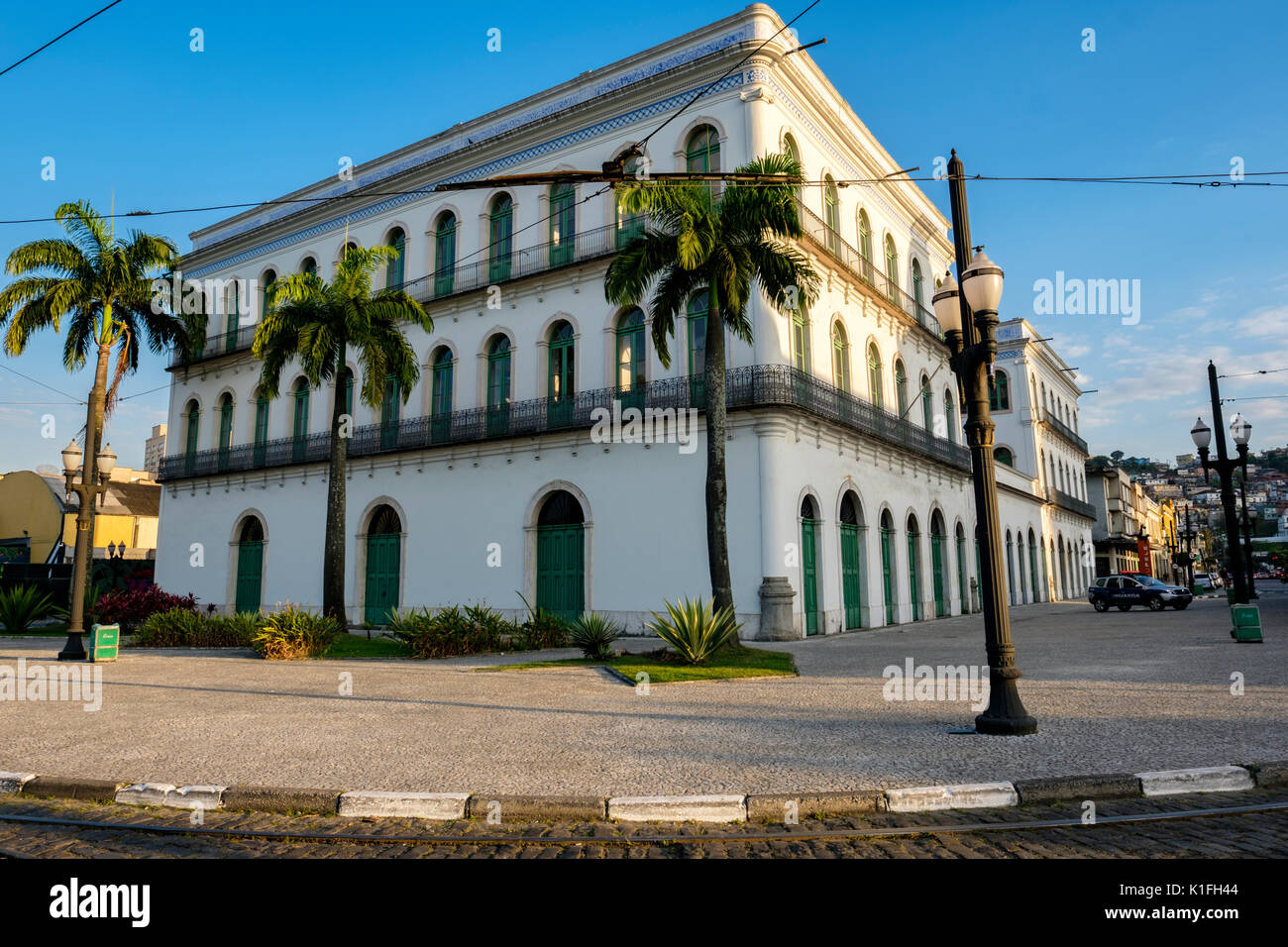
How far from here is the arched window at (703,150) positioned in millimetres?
20859

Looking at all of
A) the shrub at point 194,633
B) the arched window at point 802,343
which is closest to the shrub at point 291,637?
the shrub at point 194,633

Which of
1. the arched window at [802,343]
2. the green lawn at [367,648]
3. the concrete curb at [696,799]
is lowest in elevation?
the concrete curb at [696,799]

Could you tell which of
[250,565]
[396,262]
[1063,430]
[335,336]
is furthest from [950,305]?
[1063,430]

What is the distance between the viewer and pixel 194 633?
18391 millimetres

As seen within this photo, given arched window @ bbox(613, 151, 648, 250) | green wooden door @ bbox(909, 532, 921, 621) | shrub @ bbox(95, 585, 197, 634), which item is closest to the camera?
arched window @ bbox(613, 151, 648, 250)

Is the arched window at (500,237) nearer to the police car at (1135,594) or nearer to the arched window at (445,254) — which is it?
the arched window at (445,254)

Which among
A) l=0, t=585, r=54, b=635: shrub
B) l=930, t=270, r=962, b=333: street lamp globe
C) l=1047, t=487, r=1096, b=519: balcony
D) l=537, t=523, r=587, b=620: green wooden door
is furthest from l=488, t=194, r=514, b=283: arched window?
l=1047, t=487, r=1096, b=519: balcony

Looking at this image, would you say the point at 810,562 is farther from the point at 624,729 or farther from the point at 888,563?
the point at 624,729

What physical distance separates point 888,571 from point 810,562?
17.3 ft

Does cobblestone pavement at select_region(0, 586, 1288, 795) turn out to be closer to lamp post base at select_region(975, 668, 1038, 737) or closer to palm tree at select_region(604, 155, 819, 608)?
lamp post base at select_region(975, 668, 1038, 737)

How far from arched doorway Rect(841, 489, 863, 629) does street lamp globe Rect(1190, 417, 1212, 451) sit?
815 centimetres

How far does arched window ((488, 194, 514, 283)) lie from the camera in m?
24.4

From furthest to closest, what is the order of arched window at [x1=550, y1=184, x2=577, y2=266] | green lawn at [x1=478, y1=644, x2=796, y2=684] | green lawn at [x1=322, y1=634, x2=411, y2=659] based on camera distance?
arched window at [x1=550, y1=184, x2=577, y2=266], green lawn at [x1=322, y1=634, x2=411, y2=659], green lawn at [x1=478, y1=644, x2=796, y2=684]

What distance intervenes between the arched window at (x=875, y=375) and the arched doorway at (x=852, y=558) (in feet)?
14.2
